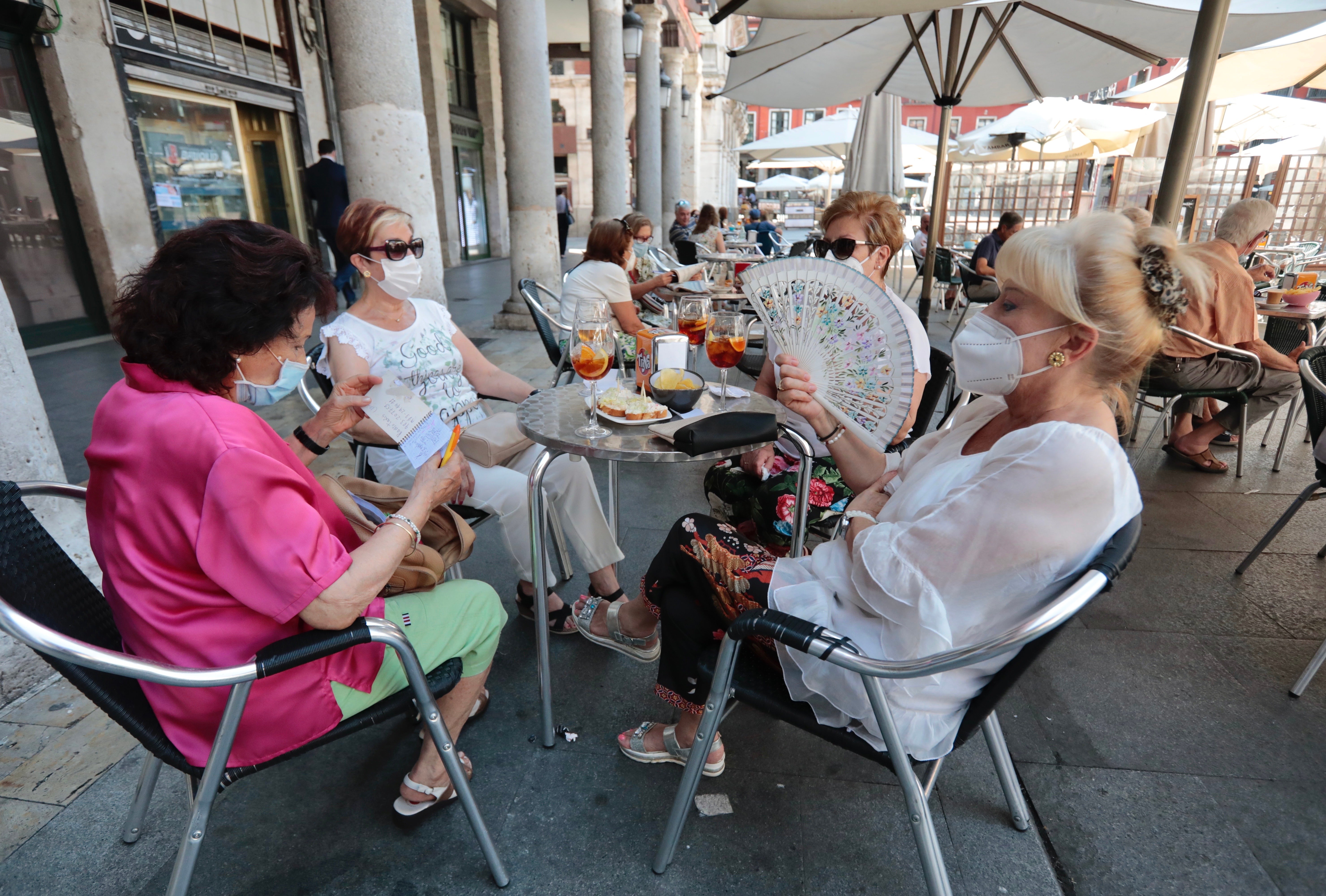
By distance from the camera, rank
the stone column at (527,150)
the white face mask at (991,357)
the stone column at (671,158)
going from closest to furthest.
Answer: the white face mask at (991,357) → the stone column at (527,150) → the stone column at (671,158)

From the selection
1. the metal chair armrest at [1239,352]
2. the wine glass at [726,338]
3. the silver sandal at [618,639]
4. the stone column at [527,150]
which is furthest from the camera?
the stone column at [527,150]

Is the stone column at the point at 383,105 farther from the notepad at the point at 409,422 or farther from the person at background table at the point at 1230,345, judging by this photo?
the person at background table at the point at 1230,345

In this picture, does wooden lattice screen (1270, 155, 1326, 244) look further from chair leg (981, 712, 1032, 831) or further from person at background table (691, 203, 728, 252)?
chair leg (981, 712, 1032, 831)

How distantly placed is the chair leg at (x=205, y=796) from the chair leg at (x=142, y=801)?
0.43 meters

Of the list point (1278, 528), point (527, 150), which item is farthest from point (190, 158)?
point (1278, 528)

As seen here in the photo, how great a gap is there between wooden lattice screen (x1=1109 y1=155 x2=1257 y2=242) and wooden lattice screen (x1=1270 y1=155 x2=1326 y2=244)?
Answer: 0.42m

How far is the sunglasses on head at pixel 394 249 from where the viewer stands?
2.36 metres

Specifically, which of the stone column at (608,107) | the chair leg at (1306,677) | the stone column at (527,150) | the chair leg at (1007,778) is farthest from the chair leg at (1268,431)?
the stone column at (608,107)

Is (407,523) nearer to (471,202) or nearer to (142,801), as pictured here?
(142,801)

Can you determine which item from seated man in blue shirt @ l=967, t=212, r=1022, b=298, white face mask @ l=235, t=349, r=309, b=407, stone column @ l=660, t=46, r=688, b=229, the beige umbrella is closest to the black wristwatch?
white face mask @ l=235, t=349, r=309, b=407

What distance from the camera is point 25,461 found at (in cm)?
194

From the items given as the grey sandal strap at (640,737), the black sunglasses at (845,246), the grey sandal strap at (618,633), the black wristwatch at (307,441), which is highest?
the black sunglasses at (845,246)

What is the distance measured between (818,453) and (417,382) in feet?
4.88

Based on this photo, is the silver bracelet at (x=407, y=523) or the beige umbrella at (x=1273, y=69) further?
the beige umbrella at (x=1273, y=69)
